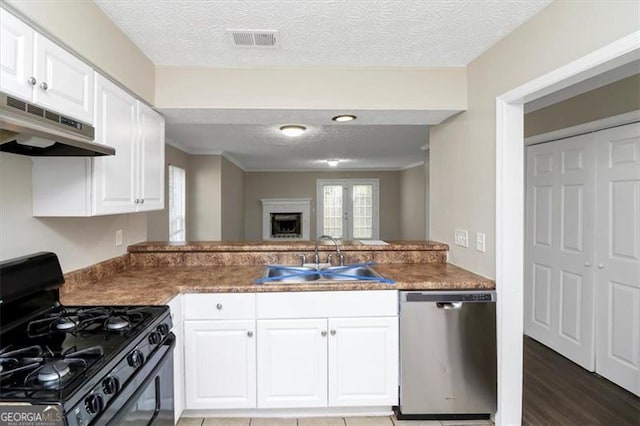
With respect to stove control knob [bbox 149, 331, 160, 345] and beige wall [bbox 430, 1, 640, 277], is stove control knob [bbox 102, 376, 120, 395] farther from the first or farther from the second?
beige wall [bbox 430, 1, 640, 277]

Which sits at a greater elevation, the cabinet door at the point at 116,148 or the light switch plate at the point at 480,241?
the cabinet door at the point at 116,148

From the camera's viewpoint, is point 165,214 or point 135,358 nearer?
point 135,358

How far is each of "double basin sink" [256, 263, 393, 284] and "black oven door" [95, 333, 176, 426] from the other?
821mm

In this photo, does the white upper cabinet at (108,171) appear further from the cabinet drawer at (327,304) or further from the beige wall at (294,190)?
the beige wall at (294,190)

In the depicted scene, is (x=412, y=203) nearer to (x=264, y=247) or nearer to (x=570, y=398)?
(x=570, y=398)

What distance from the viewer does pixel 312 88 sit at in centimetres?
243

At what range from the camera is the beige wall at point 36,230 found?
150cm

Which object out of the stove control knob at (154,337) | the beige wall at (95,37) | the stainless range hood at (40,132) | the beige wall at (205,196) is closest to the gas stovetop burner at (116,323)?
the stove control knob at (154,337)

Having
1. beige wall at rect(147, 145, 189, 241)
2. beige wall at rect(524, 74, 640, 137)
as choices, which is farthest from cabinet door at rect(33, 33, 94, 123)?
beige wall at rect(524, 74, 640, 137)

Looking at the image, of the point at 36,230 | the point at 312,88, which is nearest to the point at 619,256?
the point at 312,88

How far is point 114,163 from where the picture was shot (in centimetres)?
180

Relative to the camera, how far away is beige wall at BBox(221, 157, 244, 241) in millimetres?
5996

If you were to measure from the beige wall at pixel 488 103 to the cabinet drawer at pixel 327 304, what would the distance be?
2.37 feet

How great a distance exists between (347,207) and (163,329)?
7.73 metres
